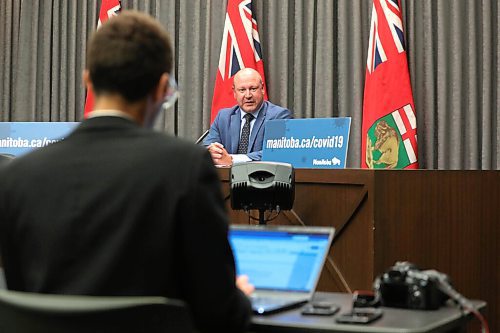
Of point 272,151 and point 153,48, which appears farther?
point 272,151

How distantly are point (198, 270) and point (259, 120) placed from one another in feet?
12.8

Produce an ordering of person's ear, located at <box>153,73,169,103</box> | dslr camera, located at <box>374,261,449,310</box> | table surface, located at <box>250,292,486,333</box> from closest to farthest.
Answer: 1. person's ear, located at <box>153,73,169,103</box>
2. table surface, located at <box>250,292,486,333</box>
3. dslr camera, located at <box>374,261,449,310</box>

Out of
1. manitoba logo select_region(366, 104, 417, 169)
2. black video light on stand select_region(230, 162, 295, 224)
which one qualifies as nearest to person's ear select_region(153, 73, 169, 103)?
black video light on stand select_region(230, 162, 295, 224)

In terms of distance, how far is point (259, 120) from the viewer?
5398mm

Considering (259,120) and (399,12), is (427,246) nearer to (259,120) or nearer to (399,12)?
(259,120)

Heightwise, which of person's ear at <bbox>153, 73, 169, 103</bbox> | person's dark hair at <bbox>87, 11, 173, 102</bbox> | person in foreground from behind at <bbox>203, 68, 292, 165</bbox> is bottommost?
person's ear at <bbox>153, 73, 169, 103</bbox>

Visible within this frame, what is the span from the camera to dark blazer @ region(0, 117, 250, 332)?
60.2 inches

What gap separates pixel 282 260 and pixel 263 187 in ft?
3.16

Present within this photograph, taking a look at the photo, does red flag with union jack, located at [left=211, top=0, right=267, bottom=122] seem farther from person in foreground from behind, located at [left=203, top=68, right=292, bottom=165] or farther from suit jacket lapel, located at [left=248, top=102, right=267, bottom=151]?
suit jacket lapel, located at [left=248, top=102, right=267, bottom=151]

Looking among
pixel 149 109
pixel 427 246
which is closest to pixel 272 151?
pixel 427 246

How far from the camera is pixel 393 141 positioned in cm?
544

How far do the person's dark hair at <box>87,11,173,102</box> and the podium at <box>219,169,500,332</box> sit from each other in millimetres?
1984

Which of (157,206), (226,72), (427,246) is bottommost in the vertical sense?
(427,246)

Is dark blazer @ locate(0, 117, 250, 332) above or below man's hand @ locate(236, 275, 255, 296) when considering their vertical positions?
above
